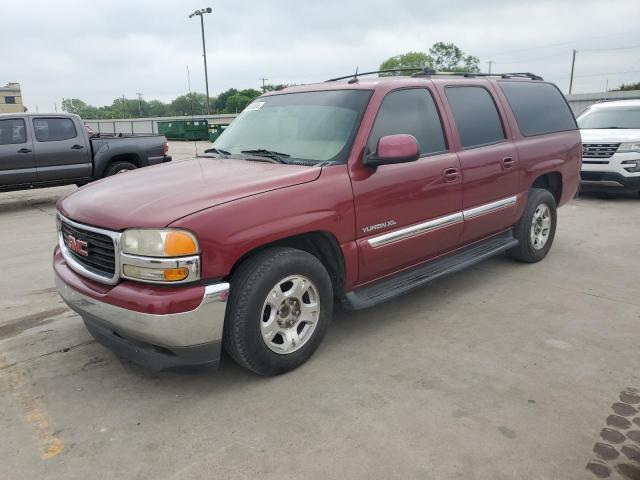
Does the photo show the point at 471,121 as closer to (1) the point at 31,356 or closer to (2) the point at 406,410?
(2) the point at 406,410

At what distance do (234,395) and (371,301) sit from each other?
1131 mm

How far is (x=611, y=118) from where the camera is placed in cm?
996

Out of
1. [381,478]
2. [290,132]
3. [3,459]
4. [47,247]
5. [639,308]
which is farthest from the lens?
[47,247]

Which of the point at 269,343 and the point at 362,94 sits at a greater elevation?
the point at 362,94

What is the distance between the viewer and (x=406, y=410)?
288 cm

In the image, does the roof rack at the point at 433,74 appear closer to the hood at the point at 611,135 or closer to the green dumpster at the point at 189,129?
the hood at the point at 611,135

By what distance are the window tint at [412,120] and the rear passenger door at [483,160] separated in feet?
0.81

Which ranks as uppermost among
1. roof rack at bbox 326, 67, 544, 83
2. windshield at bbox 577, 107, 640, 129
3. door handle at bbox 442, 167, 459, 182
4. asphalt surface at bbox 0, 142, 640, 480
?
roof rack at bbox 326, 67, 544, 83

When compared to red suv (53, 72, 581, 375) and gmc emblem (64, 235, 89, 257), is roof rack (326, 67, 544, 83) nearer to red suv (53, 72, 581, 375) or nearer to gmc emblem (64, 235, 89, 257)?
red suv (53, 72, 581, 375)

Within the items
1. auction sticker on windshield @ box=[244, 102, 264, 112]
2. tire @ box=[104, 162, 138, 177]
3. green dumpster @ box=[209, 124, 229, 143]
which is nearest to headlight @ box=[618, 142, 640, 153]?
auction sticker on windshield @ box=[244, 102, 264, 112]

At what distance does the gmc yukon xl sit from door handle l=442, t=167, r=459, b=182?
26.8 feet

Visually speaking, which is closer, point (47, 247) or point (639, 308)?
point (639, 308)

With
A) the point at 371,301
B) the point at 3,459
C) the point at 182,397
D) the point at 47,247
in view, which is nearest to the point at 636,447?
the point at 371,301

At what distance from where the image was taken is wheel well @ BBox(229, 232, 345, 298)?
3.35m
